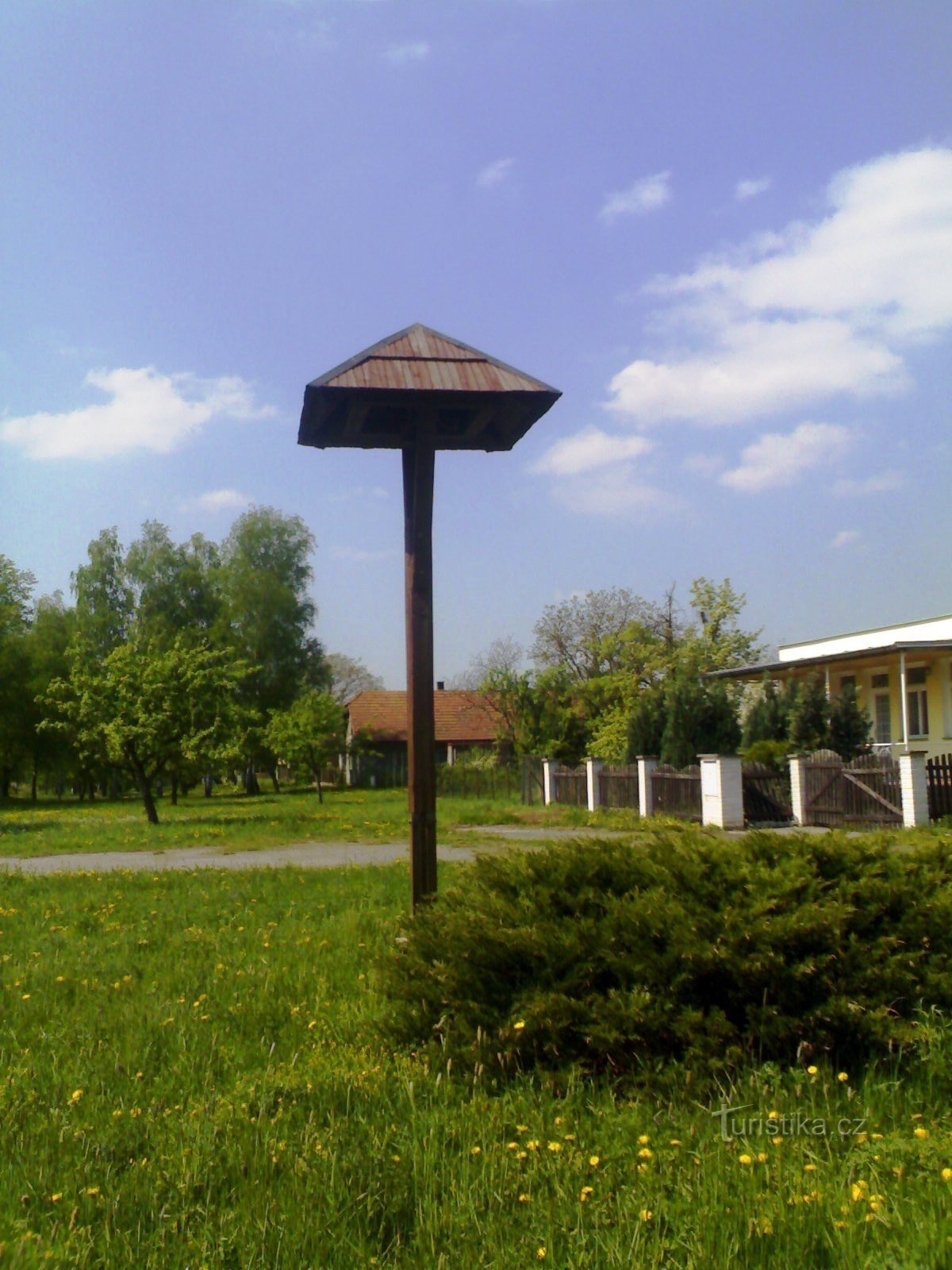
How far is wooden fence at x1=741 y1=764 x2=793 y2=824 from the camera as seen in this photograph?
25.1 meters

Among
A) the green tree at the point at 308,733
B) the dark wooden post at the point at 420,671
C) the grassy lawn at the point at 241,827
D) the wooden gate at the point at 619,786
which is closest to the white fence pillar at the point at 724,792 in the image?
the grassy lawn at the point at 241,827

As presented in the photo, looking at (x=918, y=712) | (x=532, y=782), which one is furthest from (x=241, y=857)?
(x=918, y=712)

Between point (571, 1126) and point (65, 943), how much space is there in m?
5.28

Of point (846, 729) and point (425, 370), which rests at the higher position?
point (425, 370)

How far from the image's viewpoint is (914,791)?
2202cm

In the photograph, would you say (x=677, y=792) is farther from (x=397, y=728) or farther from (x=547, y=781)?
(x=397, y=728)

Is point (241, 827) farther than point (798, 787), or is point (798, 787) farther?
point (798, 787)

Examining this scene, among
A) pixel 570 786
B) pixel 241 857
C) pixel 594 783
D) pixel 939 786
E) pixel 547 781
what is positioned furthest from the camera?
pixel 547 781

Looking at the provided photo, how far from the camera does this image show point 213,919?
912cm

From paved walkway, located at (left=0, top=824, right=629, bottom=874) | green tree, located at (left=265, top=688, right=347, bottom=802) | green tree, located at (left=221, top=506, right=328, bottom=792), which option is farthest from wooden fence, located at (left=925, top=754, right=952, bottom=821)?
green tree, located at (left=221, top=506, right=328, bottom=792)

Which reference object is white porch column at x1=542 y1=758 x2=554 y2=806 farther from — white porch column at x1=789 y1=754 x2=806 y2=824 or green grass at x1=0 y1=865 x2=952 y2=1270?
green grass at x1=0 y1=865 x2=952 y2=1270

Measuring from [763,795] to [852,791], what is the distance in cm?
239

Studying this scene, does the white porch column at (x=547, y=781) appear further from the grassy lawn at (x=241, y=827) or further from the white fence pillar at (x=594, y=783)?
the white fence pillar at (x=594, y=783)
